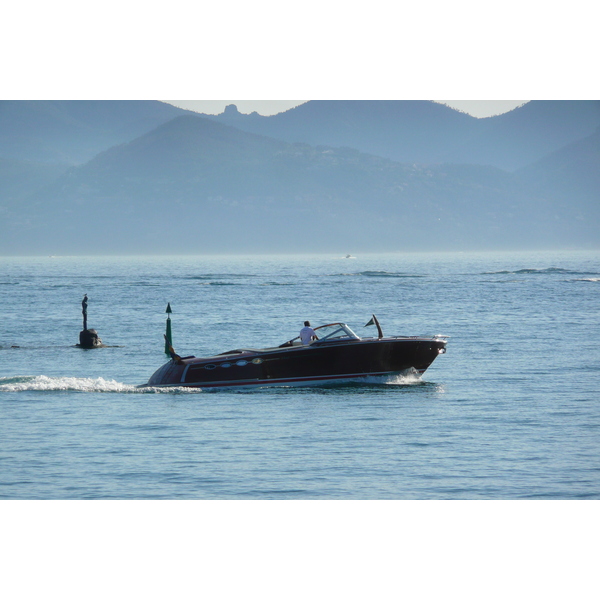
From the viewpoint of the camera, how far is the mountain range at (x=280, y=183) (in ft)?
307

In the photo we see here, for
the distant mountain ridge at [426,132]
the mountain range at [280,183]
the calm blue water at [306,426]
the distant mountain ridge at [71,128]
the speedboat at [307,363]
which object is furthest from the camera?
the distant mountain ridge at [71,128]

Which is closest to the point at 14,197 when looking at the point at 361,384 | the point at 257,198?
the point at 257,198

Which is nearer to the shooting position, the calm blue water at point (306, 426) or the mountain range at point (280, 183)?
the calm blue water at point (306, 426)

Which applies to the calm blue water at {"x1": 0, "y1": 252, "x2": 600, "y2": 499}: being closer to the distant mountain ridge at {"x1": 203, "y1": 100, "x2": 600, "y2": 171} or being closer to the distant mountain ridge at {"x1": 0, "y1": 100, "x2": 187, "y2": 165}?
the distant mountain ridge at {"x1": 203, "y1": 100, "x2": 600, "y2": 171}

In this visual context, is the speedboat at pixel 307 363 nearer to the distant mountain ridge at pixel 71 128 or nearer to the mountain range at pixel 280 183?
the mountain range at pixel 280 183

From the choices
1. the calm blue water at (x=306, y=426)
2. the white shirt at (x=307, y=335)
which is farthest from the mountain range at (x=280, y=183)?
the white shirt at (x=307, y=335)

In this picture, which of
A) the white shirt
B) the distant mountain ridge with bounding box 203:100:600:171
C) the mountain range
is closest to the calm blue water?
the white shirt

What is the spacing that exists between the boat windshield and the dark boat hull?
0.74 feet

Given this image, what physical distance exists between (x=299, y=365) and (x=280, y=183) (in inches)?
4814

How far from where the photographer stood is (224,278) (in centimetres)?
10712

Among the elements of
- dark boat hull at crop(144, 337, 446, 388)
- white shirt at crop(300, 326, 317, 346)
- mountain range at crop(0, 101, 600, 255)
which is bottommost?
dark boat hull at crop(144, 337, 446, 388)

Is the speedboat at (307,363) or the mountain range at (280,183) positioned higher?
the mountain range at (280,183)

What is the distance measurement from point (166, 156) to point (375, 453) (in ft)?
445

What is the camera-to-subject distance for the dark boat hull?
2475 centimetres
